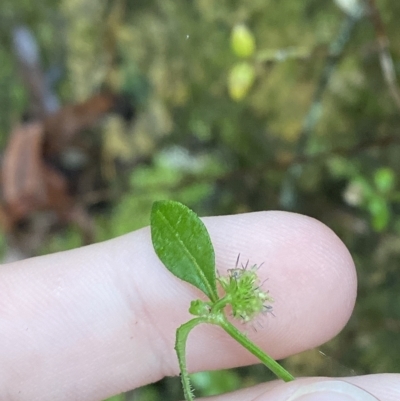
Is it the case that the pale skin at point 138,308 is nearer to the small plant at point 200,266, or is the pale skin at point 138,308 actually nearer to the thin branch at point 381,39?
the small plant at point 200,266

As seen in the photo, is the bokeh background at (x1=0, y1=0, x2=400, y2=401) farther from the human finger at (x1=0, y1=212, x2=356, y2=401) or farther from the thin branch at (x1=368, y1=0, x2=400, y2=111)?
the human finger at (x1=0, y1=212, x2=356, y2=401)

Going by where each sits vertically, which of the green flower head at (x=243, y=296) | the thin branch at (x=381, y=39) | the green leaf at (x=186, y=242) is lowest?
the green flower head at (x=243, y=296)

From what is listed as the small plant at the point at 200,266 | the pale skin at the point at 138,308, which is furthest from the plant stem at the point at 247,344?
the pale skin at the point at 138,308

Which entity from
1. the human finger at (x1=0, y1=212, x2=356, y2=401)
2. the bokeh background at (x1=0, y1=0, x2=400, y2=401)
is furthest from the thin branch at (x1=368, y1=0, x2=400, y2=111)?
the human finger at (x1=0, y1=212, x2=356, y2=401)

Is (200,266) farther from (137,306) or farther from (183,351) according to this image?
(137,306)

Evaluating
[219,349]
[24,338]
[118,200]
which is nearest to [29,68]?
[118,200]

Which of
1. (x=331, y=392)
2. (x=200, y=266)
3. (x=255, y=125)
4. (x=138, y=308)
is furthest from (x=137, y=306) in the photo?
(x=255, y=125)
